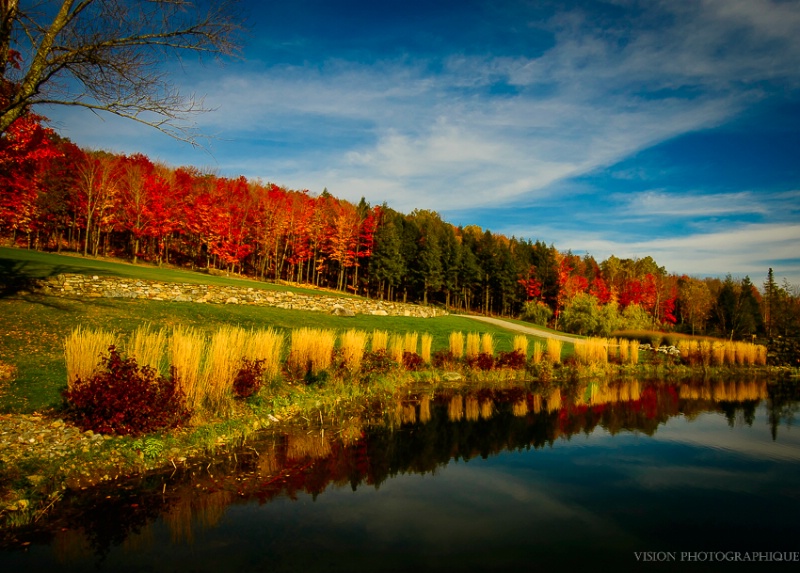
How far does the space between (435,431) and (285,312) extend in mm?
15675

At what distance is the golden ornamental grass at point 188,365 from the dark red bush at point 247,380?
3.57 feet

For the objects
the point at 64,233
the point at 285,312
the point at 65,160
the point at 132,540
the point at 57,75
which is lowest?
the point at 132,540

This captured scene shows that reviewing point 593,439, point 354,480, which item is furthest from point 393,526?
point 593,439

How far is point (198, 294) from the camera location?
2334 cm

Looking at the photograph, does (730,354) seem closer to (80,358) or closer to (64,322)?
(80,358)

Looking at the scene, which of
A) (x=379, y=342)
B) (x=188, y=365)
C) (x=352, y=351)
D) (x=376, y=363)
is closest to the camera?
(x=188, y=365)

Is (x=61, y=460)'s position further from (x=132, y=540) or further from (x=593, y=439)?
(x=593, y=439)

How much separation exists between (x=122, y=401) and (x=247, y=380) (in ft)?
9.74

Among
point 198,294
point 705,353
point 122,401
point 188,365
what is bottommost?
point 122,401

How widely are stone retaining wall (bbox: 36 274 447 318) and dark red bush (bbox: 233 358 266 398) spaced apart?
13.7 meters

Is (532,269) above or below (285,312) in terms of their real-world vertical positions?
above

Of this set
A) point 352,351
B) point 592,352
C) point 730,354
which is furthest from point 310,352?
point 730,354

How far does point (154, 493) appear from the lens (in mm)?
6152

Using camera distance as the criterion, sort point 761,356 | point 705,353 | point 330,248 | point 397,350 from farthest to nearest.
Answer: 1. point 330,248
2. point 761,356
3. point 705,353
4. point 397,350
